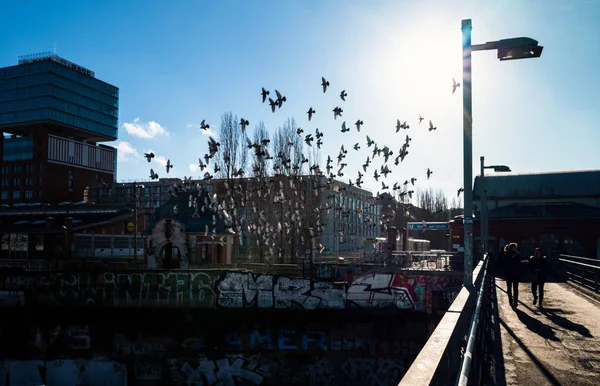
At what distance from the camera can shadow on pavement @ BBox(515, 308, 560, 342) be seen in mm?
9469

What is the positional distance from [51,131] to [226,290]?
293ft

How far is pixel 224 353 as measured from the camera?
28.3 m

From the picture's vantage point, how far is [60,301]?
3147 cm

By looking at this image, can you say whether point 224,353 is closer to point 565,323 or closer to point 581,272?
point 581,272

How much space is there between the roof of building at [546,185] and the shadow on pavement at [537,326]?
137 ft

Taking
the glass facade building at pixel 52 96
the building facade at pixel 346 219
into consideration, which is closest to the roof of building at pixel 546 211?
the building facade at pixel 346 219

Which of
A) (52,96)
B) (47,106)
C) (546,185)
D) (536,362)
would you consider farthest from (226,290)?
(52,96)

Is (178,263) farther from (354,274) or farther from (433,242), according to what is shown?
(433,242)

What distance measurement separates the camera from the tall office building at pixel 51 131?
9338 centimetres

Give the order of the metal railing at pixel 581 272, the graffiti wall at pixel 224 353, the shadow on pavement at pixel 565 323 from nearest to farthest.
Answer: the shadow on pavement at pixel 565 323, the metal railing at pixel 581 272, the graffiti wall at pixel 224 353

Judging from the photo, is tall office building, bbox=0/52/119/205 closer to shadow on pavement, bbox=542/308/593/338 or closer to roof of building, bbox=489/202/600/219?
roof of building, bbox=489/202/600/219

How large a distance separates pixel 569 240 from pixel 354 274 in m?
27.2

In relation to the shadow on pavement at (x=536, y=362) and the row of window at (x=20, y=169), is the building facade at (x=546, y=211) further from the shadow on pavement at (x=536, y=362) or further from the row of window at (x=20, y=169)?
the row of window at (x=20, y=169)

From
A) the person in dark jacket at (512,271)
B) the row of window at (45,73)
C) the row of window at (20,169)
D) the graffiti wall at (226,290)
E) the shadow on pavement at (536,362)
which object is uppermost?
the row of window at (45,73)
